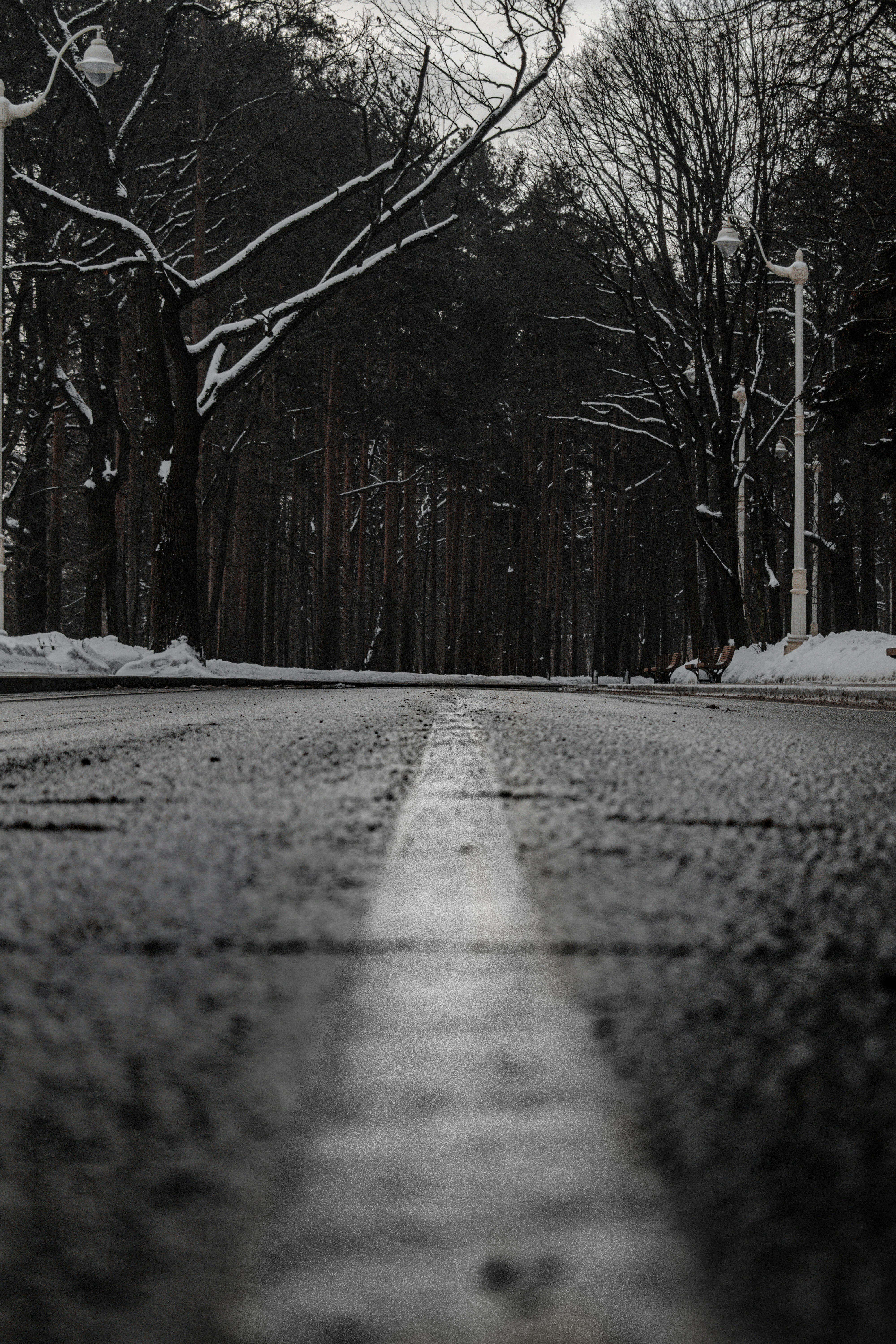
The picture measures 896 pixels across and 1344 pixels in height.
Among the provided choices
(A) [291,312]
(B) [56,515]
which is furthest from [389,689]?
(B) [56,515]

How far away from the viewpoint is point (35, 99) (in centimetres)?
1723

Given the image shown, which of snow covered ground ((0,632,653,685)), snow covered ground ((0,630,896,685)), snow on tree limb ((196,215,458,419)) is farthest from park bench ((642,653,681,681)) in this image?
snow on tree limb ((196,215,458,419))

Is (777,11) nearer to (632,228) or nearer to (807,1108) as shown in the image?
(632,228)

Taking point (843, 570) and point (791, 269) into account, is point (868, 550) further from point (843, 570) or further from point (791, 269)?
point (791, 269)

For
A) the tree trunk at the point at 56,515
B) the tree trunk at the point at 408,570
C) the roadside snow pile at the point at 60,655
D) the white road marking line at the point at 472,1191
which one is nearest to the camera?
the white road marking line at the point at 472,1191

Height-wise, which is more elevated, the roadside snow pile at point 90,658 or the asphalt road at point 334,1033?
the roadside snow pile at point 90,658

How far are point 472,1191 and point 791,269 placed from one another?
2167cm

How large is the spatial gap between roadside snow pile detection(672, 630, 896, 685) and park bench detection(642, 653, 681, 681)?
6656 millimetres

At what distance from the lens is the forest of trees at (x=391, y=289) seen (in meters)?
17.2

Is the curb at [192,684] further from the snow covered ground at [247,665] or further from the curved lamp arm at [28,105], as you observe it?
the curved lamp arm at [28,105]

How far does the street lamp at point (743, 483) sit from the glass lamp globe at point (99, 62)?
11778mm

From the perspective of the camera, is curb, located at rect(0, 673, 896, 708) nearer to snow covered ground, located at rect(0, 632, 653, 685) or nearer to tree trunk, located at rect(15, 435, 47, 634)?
snow covered ground, located at rect(0, 632, 653, 685)

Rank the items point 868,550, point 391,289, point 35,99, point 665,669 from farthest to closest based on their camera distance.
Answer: point 868,550, point 391,289, point 665,669, point 35,99

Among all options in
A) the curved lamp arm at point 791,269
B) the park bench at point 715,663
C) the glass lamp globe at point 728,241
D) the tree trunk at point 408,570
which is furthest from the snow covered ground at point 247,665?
the tree trunk at point 408,570
